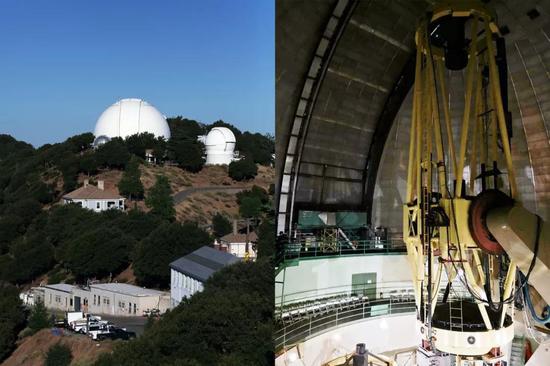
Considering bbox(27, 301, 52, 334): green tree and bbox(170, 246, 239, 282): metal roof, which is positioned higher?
bbox(170, 246, 239, 282): metal roof

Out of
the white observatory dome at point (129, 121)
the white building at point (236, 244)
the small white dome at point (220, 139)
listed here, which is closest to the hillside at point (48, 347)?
the white building at point (236, 244)

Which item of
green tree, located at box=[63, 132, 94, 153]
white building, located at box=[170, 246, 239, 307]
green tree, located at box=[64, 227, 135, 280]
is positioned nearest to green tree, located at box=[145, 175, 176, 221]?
green tree, located at box=[64, 227, 135, 280]

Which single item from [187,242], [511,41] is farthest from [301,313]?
[187,242]

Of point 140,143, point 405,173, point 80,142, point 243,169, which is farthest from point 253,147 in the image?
point 405,173

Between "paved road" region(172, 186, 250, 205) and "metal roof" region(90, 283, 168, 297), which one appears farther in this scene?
"paved road" region(172, 186, 250, 205)

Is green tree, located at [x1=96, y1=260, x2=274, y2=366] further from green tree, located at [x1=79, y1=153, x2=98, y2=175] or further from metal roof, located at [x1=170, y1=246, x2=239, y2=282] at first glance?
green tree, located at [x1=79, y1=153, x2=98, y2=175]

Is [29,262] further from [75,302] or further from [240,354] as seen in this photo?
[240,354]

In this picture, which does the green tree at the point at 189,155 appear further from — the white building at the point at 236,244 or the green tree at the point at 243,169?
the white building at the point at 236,244
